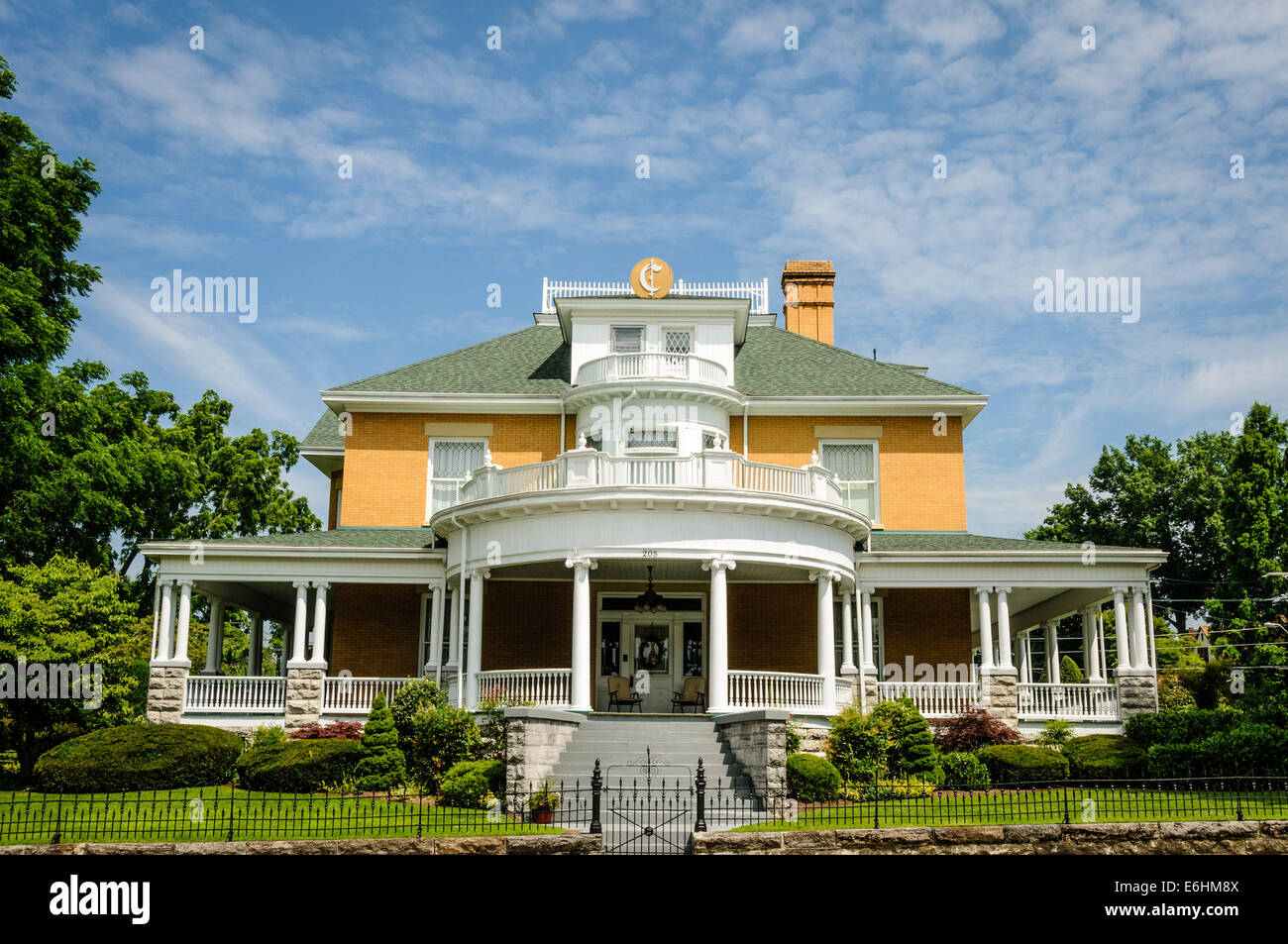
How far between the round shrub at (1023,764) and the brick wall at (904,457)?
29.8ft

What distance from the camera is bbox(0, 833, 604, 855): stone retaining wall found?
1354 centimetres

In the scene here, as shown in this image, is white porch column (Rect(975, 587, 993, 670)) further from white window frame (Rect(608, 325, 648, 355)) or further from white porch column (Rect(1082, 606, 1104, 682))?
white window frame (Rect(608, 325, 648, 355))

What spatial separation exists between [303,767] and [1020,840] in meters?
13.1

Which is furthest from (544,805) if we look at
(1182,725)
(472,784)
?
(1182,725)

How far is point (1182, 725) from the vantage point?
23125 mm

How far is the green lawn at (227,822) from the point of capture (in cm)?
1445

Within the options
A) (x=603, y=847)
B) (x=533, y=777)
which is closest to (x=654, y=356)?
(x=533, y=777)

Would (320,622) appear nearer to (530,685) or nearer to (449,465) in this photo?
(530,685)

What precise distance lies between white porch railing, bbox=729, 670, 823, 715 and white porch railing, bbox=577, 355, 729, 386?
8936 mm

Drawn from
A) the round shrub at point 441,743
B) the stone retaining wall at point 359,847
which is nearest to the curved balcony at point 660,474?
the round shrub at point 441,743

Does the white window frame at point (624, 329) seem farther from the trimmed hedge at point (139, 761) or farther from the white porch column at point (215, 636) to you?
the trimmed hedge at point (139, 761)
